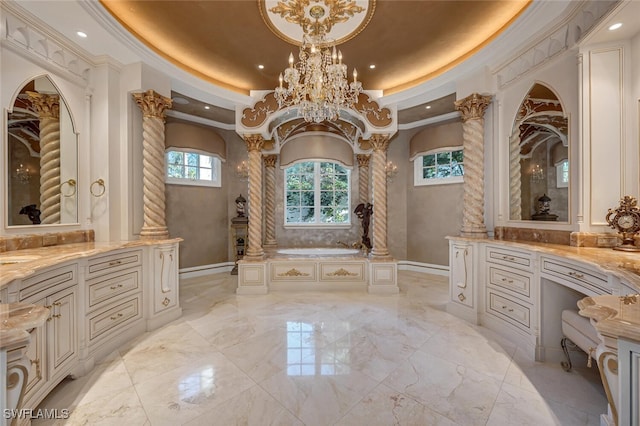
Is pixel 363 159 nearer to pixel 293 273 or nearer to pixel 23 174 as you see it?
pixel 293 273

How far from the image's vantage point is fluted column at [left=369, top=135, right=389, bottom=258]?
503 centimetres

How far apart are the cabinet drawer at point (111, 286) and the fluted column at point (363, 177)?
16.8 feet

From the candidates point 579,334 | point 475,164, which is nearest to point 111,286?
point 579,334

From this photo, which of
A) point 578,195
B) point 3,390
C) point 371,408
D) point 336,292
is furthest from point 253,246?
point 578,195

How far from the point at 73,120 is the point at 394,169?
5.68m

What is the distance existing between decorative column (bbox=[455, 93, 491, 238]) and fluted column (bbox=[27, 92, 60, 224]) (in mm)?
5229

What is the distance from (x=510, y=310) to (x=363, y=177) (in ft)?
15.1

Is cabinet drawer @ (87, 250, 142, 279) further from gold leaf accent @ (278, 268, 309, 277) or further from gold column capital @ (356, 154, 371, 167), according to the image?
gold column capital @ (356, 154, 371, 167)

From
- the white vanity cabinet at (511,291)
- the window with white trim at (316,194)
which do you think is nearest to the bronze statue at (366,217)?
the window with white trim at (316,194)

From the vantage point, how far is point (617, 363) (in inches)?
38.5

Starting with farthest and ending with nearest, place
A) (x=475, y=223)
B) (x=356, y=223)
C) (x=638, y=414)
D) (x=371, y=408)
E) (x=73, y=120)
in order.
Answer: (x=356, y=223)
(x=475, y=223)
(x=73, y=120)
(x=371, y=408)
(x=638, y=414)

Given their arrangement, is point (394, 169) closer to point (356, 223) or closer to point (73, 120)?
point (356, 223)

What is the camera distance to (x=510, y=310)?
120 inches

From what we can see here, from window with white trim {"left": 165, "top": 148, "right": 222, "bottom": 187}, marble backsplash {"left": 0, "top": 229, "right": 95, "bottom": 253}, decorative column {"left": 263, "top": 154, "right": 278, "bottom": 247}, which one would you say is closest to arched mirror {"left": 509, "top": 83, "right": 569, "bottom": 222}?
decorative column {"left": 263, "top": 154, "right": 278, "bottom": 247}
